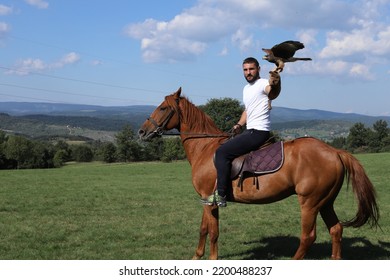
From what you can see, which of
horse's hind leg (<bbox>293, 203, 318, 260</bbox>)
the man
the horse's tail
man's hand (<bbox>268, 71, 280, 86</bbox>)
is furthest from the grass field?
man's hand (<bbox>268, 71, 280, 86</bbox>)

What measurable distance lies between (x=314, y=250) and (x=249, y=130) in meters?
3.32

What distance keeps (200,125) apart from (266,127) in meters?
1.52

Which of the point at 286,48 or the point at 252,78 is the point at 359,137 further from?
the point at 286,48

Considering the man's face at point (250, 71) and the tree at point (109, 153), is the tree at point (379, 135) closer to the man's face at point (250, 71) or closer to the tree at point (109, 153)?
the tree at point (109, 153)

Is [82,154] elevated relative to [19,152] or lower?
lower

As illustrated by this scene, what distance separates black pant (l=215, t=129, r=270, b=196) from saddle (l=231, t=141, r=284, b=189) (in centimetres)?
9

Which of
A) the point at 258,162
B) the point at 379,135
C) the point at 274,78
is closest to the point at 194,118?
the point at 258,162

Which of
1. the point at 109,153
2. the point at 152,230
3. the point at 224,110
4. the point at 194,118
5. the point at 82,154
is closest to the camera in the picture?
the point at 194,118

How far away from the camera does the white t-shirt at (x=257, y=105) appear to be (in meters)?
6.73

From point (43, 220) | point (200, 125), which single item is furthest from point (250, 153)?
point (43, 220)

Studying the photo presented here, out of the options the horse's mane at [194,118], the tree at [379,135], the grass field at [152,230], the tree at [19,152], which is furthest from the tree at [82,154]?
the horse's mane at [194,118]

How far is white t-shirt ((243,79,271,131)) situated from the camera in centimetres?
673

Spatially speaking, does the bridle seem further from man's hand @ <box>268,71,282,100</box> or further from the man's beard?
man's hand @ <box>268,71,282,100</box>

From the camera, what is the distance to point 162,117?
7.80 meters
